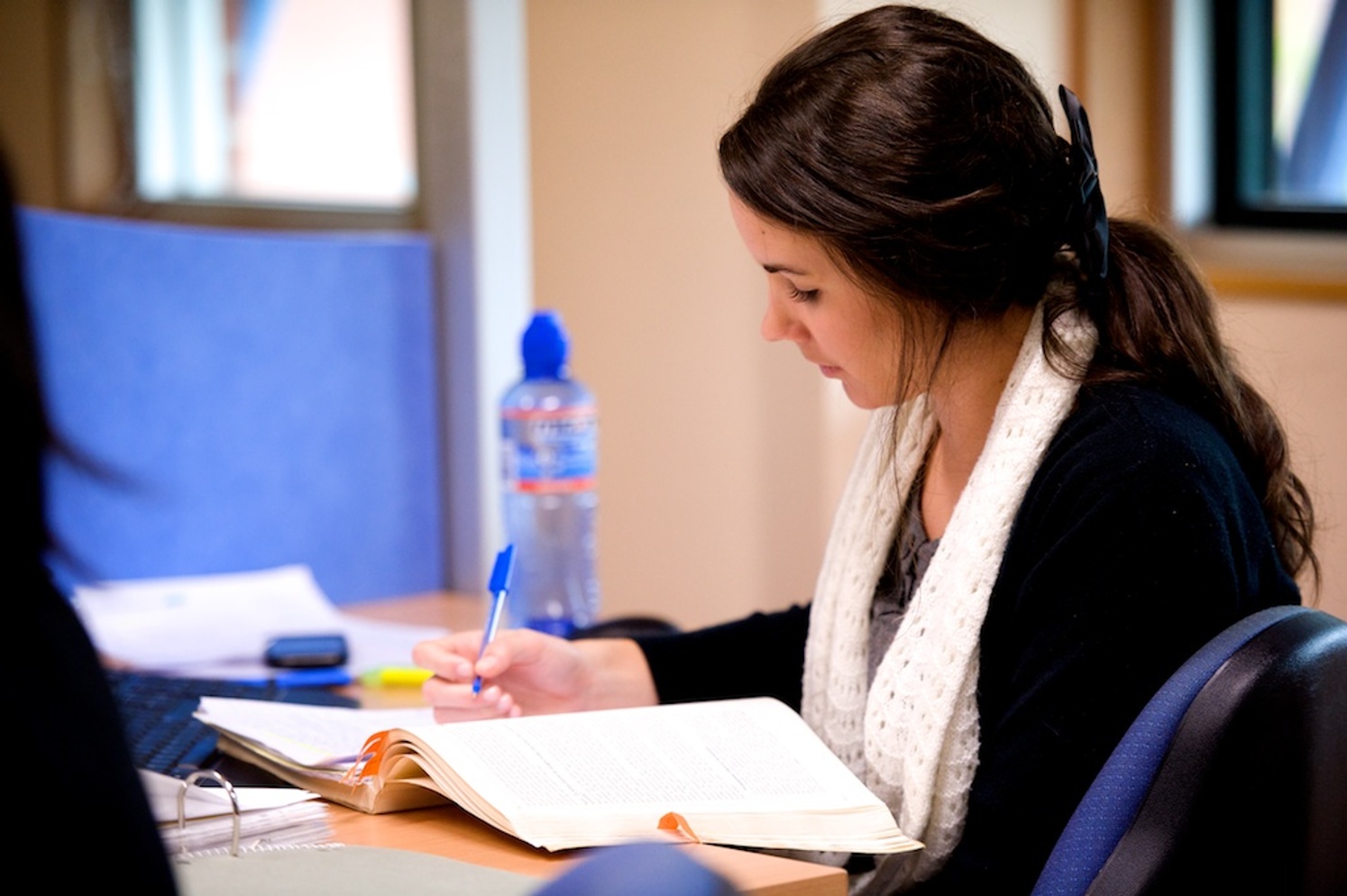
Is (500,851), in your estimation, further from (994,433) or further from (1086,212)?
(1086,212)

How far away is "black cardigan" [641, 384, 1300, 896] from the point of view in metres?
0.86

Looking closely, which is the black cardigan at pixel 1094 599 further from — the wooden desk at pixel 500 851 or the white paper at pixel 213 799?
the white paper at pixel 213 799

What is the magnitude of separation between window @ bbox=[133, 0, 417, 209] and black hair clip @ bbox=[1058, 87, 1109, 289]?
7.08 feet

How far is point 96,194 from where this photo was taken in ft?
9.70

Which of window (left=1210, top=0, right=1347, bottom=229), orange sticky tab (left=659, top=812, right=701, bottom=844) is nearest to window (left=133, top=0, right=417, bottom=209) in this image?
window (left=1210, top=0, right=1347, bottom=229)

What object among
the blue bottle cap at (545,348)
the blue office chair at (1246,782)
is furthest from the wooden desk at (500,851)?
the blue bottle cap at (545,348)

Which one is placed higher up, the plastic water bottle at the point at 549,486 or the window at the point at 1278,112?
the window at the point at 1278,112

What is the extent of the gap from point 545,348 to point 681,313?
915 millimetres

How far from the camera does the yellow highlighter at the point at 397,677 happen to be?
4.24ft

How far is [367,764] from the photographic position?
34.9 inches

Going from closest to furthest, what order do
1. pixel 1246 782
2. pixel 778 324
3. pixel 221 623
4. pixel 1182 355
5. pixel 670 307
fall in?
pixel 1246 782, pixel 1182 355, pixel 778 324, pixel 221 623, pixel 670 307

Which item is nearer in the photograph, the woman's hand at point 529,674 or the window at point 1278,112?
the woman's hand at point 529,674

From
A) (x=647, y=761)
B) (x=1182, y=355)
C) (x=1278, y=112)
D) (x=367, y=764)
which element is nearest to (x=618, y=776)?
(x=647, y=761)

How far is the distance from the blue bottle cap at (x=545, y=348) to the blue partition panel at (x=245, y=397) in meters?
0.30
